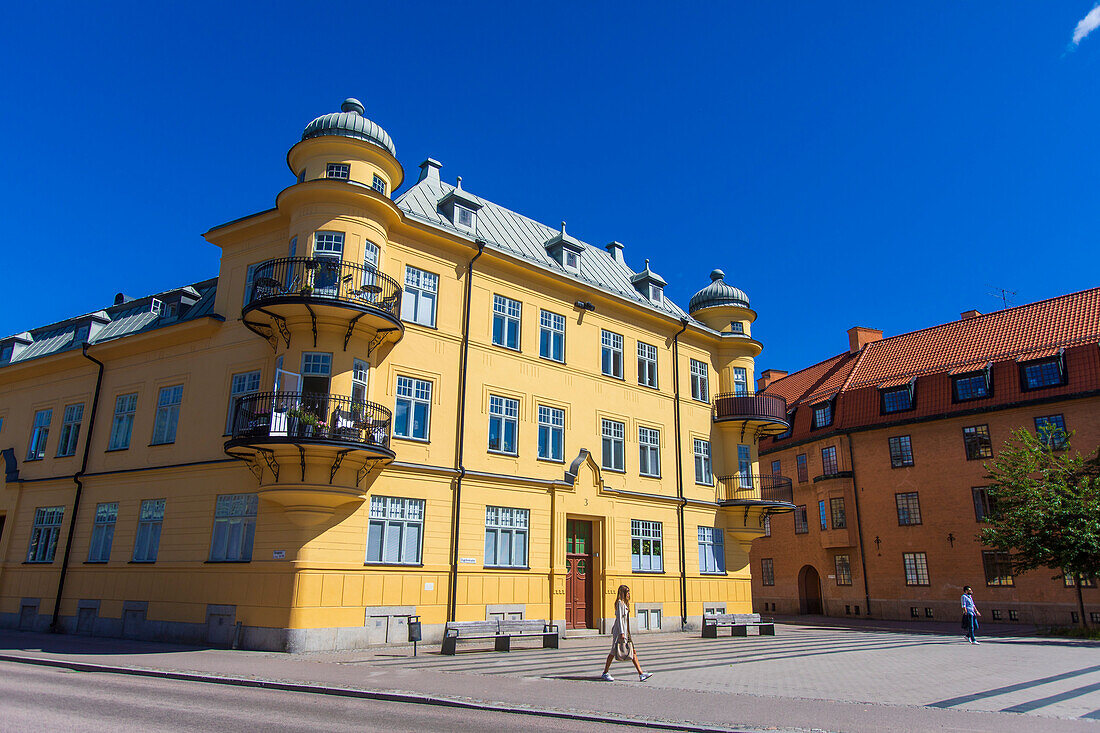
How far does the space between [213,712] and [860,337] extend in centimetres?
4434

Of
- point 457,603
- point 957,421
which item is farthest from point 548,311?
point 957,421

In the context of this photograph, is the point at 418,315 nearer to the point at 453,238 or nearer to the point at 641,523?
the point at 453,238

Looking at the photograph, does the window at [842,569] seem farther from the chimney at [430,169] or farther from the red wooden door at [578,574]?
the chimney at [430,169]

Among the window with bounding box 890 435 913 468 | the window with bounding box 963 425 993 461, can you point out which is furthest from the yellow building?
the window with bounding box 963 425 993 461

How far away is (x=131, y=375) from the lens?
2484cm

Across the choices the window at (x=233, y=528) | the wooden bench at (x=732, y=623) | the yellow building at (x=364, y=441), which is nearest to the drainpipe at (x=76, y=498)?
the yellow building at (x=364, y=441)

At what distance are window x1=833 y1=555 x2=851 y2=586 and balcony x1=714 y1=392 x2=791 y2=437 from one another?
12263 mm

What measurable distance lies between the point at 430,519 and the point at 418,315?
623cm

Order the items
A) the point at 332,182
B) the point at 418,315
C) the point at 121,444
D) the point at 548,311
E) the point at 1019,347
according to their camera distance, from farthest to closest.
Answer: the point at 1019,347 → the point at 548,311 → the point at 121,444 → the point at 418,315 → the point at 332,182

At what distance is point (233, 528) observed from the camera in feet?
66.6

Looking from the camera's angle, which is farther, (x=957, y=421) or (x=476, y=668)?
(x=957, y=421)

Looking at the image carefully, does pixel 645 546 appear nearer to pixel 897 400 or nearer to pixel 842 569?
pixel 842 569

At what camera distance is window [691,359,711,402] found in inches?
1233

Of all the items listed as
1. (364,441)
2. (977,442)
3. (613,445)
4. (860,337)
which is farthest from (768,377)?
(364,441)
